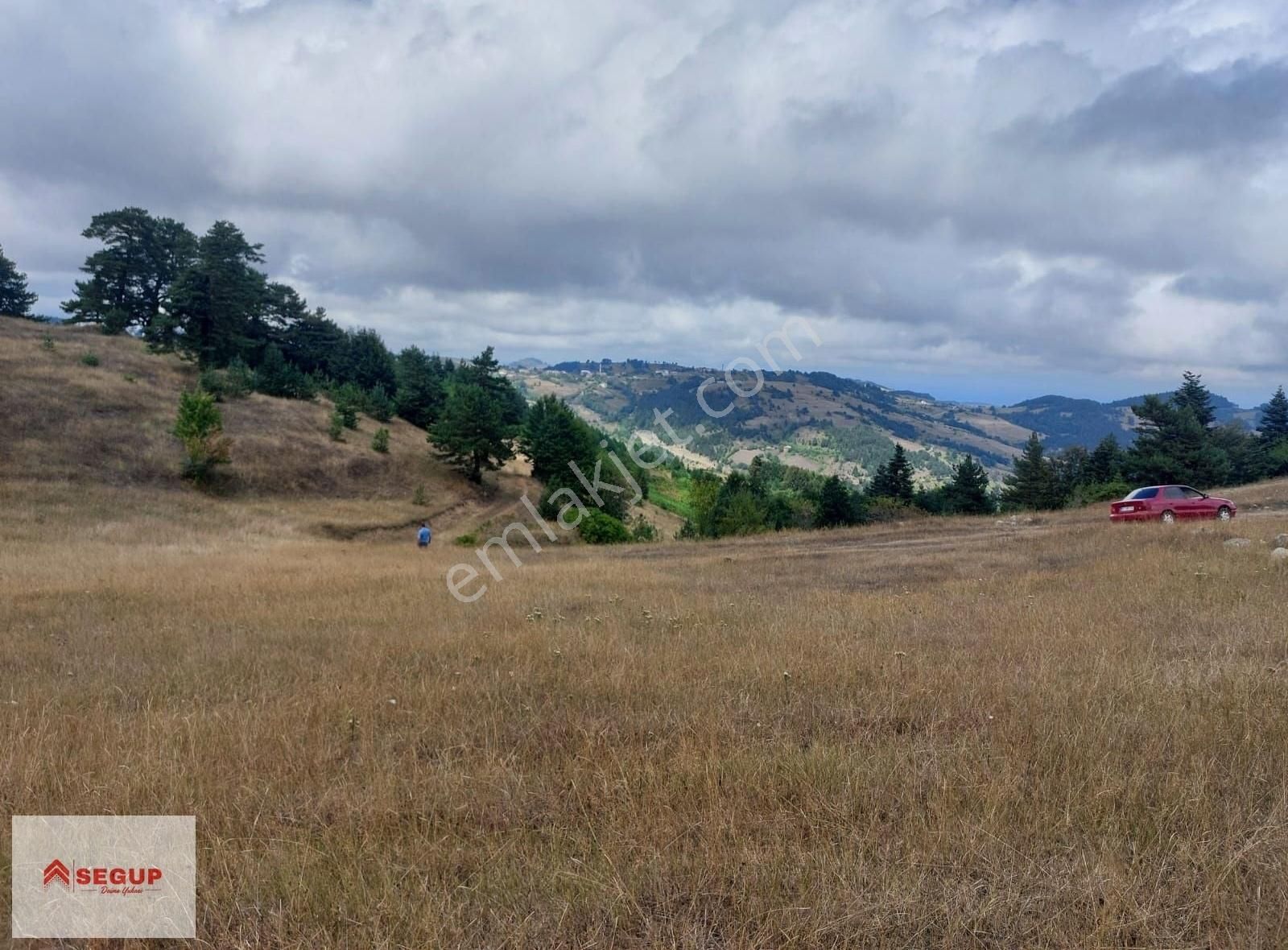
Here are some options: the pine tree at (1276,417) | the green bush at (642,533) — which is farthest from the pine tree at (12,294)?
the pine tree at (1276,417)

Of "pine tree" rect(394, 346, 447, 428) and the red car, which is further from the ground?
"pine tree" rect(394, 346, 447, 428)

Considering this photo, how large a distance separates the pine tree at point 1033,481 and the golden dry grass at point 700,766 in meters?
59.8

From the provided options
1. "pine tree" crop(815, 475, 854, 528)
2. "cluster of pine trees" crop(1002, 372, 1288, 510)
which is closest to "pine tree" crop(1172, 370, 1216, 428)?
"cluster of pine trees" crop(1002, 372, 1288, 510)

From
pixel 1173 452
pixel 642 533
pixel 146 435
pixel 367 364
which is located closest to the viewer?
pixel 146 435

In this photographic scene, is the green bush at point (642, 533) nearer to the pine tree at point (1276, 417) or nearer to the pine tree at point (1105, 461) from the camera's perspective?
the pine tree at point (1105, 461)

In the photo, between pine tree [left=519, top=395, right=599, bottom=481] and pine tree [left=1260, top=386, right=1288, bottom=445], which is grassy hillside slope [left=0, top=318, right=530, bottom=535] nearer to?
pine tree [left=519, top=395, right=599, bottom=481]

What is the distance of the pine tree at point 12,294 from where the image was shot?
66500 mm

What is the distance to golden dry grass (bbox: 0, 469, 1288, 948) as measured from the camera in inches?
106

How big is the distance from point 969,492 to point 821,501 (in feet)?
60.9

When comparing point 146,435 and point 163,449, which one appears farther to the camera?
point 146,435

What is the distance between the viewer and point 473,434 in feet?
162

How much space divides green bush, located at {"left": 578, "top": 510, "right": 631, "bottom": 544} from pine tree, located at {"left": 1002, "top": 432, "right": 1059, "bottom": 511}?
43.4 metres

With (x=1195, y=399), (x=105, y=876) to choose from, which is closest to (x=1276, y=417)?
(x=1195, y=399)

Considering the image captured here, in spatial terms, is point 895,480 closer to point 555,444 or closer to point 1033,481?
point 1033,481
